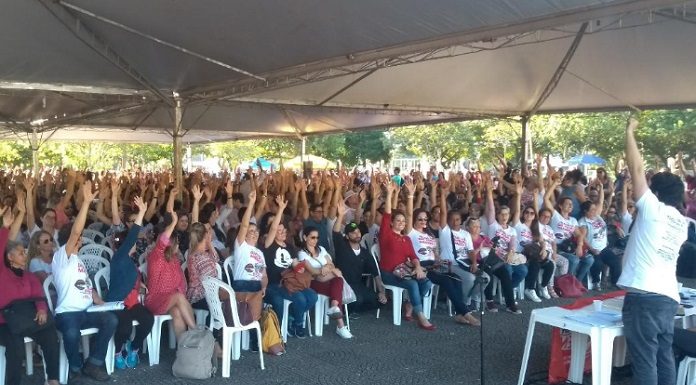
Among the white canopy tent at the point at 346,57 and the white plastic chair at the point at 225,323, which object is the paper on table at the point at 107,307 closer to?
the white plastic chair at the point at 225,323

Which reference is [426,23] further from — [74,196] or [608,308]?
[74,196]

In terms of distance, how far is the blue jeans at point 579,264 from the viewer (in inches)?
281

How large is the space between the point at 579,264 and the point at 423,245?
2219 mm

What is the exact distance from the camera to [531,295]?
679 cm

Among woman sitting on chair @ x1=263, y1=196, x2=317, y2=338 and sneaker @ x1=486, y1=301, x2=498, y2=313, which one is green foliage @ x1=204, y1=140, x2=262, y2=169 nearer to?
sneaker @ x1=486, y1=301, x2=498, y2=313

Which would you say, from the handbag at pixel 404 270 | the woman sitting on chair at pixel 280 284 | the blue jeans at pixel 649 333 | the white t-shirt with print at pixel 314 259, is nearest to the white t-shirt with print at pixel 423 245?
the handbag at pixel 404 270

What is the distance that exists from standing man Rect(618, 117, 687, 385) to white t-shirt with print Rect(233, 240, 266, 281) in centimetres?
283

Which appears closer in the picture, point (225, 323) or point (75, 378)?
point (75, 378)

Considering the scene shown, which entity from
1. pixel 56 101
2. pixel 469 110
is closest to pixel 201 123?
pixel 56 101

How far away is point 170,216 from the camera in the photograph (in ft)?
16.2

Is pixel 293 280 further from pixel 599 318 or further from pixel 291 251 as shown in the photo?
pixel 599 318

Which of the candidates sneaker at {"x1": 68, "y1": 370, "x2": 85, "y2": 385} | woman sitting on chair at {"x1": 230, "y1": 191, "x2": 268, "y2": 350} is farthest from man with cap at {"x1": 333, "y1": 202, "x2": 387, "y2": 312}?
sneaker at {"x1": 68, "y1": 370, "x2": 85, "y2": 385}

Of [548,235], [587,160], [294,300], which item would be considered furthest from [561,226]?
[587,160]

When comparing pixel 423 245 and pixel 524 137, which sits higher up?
pixel 524 137
